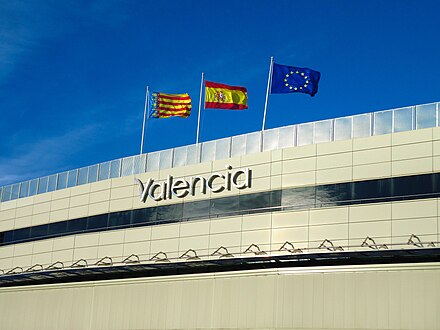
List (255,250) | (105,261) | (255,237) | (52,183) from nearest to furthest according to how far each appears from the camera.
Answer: (255,250) → (255,237) → (105,261) → (52,183)

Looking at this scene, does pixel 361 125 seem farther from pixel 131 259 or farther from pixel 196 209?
pixel 131 259

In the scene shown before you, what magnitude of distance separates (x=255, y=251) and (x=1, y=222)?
2697cm

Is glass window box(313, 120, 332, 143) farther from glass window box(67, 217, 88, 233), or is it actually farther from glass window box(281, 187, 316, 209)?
glass window box(67, 217, 88, 233)

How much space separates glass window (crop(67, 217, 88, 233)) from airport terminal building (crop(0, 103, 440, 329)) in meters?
0.12

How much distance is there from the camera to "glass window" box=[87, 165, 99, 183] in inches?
2144

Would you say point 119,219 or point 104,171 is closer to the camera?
point 119,219

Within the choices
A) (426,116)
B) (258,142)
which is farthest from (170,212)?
(426,116)

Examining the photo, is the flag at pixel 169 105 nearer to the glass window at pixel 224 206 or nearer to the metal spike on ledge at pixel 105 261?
the glass window at pixel 224 206

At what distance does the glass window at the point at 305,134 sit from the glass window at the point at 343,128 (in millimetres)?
1612

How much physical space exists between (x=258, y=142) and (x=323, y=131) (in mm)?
4486

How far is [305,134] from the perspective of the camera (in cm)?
4384

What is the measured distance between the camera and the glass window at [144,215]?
161 feet

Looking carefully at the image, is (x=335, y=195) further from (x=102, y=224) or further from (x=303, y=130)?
(x=102, y=224)

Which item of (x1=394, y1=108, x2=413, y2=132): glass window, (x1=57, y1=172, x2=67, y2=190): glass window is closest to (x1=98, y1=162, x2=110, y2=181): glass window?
(x1=57, y1=172, x2=67, y2=190): glass window
